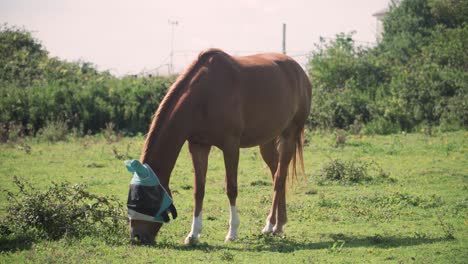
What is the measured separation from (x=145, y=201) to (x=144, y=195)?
0.07 meters

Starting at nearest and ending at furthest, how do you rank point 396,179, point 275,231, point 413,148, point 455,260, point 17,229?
point 455,260 → point 17,229 → point 275,231 → point 396,179 → point 413,148

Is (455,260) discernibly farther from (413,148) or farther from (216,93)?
(413,148)

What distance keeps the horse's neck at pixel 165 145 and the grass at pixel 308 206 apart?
873 mm

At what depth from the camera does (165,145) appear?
8.06 meters

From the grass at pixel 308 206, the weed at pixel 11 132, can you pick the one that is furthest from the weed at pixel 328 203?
the weed at pixel 11 132

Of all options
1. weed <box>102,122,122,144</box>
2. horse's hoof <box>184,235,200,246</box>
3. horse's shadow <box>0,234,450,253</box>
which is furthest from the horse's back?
weed <box>102,122,122,144</box>

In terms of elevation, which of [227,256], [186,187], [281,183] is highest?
[281,183]


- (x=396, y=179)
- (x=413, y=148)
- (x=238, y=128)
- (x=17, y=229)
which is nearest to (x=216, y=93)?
(x=238, y=128)

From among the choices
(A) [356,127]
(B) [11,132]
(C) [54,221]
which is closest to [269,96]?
(C) [54,221]

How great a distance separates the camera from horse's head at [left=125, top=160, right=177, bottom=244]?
25.1 feet

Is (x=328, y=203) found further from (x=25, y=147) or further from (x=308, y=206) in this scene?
(x=25, y=147)

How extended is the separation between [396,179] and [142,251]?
6.52 metres

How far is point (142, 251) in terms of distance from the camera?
7.68m

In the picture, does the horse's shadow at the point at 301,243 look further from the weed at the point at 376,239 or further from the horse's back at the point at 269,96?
the horse's back at the point at 269,96
